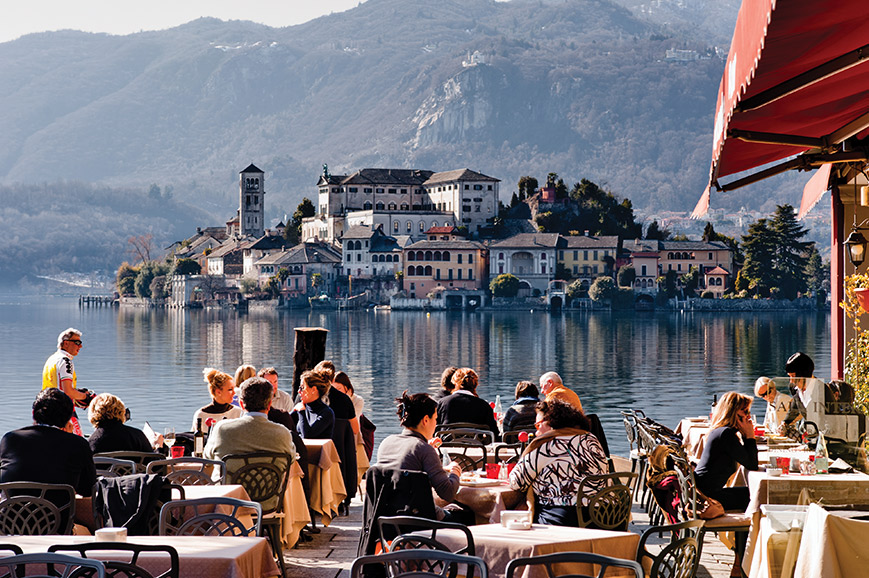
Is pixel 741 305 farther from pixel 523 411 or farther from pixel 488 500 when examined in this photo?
pixel 488 500

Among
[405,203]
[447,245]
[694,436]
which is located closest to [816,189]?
[694,436]

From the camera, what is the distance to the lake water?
36219 millimetres

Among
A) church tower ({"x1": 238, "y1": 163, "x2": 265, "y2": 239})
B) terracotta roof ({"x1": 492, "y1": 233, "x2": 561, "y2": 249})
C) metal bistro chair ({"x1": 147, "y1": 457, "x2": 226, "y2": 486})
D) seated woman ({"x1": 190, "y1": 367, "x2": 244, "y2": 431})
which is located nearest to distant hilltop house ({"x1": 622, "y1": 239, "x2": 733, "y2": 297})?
terracotta roof ({"x1": 492, "y1": 233, "x2": 561, "y2": 249})

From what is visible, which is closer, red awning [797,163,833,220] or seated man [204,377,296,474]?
seated man [204,377,296,474]

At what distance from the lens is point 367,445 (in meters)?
9.46

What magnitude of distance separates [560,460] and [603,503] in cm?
28

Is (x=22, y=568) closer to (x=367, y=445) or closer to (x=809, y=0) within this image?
(x=809, y=0)

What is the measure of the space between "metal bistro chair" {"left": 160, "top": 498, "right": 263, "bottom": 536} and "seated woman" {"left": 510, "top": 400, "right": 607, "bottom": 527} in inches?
45.4

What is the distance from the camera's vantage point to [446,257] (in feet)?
351

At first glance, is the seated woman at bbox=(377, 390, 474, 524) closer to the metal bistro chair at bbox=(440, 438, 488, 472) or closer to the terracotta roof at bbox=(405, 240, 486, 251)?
the metal bistro chair at bbox=(440, 438, 488, 472)

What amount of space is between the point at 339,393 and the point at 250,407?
1993 mm

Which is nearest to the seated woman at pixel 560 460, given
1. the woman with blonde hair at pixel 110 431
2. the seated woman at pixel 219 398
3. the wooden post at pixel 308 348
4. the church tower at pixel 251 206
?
the woman with blonde hair at pixel 110 431

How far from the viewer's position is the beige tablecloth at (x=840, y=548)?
4027 mm

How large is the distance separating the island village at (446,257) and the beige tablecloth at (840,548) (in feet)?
335
